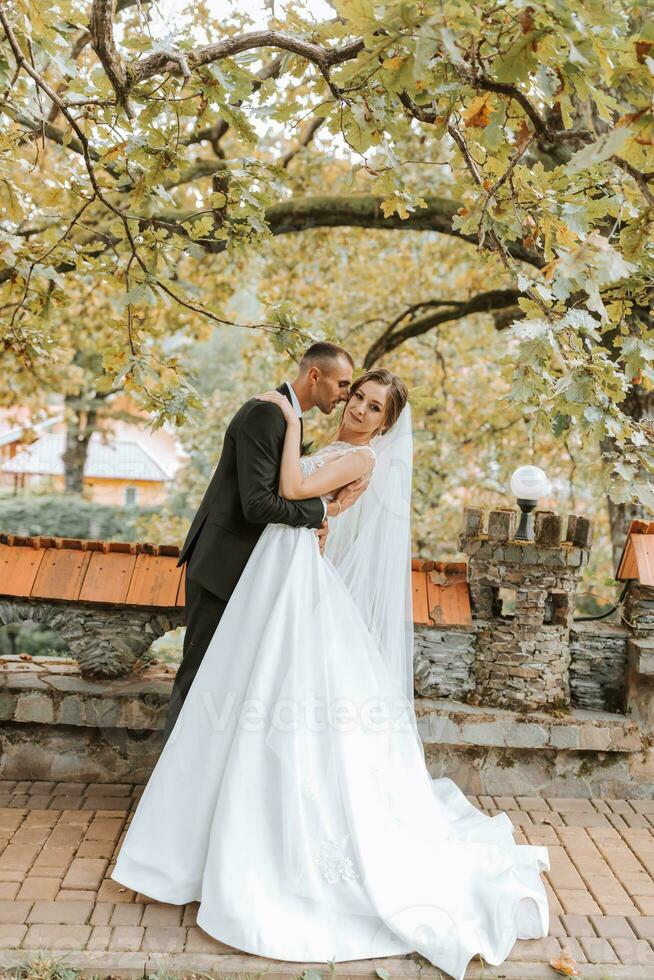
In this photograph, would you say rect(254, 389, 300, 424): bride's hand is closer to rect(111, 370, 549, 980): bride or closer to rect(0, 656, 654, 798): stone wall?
rect(111, 370, 549, 980): bride

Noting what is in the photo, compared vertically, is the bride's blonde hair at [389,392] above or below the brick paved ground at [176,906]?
above

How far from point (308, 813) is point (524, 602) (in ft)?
6.20

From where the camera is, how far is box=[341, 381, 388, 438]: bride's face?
12.5 ft

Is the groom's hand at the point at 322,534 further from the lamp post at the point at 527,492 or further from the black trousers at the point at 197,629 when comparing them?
the lamp post at the point at 527,492

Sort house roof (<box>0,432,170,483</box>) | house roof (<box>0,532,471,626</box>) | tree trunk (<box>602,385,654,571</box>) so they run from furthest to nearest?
house roof (<box>0,432,170,483</box>)
tree trunk (<box>602,385,654,571</box>)
house roof (<box>0,532,471,626</box>)

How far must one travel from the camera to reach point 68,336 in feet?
36.8

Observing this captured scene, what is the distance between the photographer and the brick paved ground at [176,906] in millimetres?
3160

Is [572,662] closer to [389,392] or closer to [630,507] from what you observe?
[389,392]

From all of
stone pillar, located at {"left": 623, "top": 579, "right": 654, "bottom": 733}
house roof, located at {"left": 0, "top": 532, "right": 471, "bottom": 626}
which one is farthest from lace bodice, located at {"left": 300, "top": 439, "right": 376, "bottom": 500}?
stone pillar, located at {"left": 623, "top": 579, "right": 654, "bottom": 733}

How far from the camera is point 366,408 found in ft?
12.5

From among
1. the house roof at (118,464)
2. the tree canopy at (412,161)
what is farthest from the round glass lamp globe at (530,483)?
the house roof at (118,464)

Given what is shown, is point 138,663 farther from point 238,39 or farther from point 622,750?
point 238,39

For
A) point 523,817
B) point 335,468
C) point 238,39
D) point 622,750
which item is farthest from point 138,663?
point 238,39

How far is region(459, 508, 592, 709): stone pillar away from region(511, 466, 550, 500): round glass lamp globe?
0.38 feet
